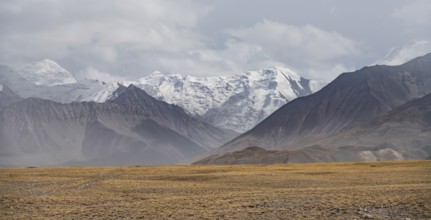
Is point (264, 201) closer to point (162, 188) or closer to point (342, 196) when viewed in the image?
point (342, 196)

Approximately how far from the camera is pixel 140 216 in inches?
1174

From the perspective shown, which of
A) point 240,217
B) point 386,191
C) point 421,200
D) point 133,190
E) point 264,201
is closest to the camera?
point 240,217

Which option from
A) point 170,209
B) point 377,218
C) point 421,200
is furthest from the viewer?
point 170,209

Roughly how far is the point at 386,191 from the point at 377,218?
11.7m

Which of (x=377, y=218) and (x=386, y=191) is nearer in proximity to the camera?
(x=377, y=218)

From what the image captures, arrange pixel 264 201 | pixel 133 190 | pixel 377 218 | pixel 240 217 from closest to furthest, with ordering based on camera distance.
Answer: pixel 377 218 < pixel 240 217 < pixel 264 201 < pixel 133 190

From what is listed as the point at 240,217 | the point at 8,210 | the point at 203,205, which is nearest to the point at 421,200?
the point at 240,217

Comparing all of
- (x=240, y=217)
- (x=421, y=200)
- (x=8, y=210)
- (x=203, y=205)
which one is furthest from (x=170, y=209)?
(x=421, y=200)

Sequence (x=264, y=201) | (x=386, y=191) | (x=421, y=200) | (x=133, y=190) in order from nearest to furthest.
Answer: 1. (x=421, y=200)
2. (x=264, y=201)
3. (x=386, y=191)
4. (x=133, y=190)

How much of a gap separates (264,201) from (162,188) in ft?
63.1

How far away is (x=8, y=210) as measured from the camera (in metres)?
33.8

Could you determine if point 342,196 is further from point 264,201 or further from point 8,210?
point 8,210

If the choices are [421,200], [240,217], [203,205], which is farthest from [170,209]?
[421,200]

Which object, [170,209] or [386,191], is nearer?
[170,209]
